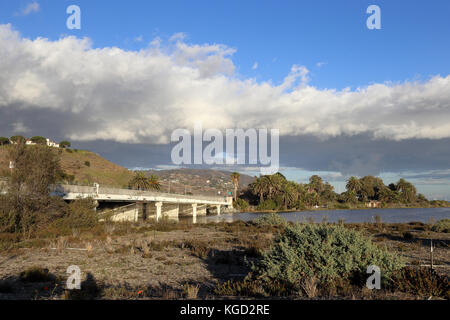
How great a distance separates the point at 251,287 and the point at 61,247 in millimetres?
12302

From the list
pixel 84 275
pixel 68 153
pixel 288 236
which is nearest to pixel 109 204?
pixel 84 275

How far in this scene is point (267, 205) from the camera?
102375 millimetres

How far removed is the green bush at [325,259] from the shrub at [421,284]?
0.32 metres

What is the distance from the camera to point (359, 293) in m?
7.31

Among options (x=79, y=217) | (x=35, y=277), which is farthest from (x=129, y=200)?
(x=35, y=277)

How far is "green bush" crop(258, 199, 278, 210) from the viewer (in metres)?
102

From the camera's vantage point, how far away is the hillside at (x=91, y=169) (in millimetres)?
99100

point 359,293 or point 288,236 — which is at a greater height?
point 288,236

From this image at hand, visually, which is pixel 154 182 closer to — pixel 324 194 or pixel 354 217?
pixel 354 217

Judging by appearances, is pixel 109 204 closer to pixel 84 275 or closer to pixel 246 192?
pixel 84 275

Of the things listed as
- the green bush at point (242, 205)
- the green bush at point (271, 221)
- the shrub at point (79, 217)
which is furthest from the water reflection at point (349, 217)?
the green bush at point (242, 205)

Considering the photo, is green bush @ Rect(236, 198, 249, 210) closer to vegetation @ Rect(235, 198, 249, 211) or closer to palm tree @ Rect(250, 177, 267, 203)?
vegetation @ Rect(235, 198, 249, 211)

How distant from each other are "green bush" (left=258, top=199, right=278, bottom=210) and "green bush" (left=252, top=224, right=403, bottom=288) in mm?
93600
